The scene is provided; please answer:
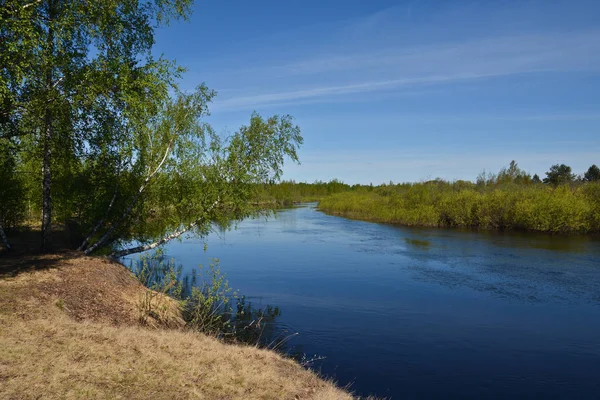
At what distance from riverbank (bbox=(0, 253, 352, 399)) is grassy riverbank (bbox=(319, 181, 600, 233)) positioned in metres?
33.9

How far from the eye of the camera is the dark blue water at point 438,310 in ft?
34.7

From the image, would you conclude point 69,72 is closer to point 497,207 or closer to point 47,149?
point 47,149

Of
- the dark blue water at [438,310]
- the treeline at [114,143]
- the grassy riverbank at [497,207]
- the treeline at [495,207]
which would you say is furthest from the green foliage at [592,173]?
the treeline at [114,143]

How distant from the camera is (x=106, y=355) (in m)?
7.62

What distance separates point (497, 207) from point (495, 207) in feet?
0.69

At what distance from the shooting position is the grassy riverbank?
36.1 metres

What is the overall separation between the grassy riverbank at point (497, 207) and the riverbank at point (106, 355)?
3394 centimetres

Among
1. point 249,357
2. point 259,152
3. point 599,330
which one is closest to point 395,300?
point 599,330

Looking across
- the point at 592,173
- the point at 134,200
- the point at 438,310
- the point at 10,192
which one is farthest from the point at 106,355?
the point at 592,173

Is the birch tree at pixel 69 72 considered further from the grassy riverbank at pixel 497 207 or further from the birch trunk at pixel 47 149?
the grassy riverbank at pixel 497 207

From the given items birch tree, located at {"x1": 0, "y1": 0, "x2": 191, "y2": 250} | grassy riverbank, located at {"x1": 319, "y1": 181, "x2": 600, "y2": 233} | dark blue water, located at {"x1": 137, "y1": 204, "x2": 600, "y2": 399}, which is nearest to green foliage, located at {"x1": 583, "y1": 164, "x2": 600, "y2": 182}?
grassy riverbank, located at {"x1": 319, "y1": 181, "x2": 600, "y2": 233}

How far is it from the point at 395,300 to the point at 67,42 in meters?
13.9

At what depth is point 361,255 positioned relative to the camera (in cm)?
2639

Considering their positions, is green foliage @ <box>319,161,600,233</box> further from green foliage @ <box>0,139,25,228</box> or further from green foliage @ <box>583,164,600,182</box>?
green foliage @ <box>0,139,25,228</box>
